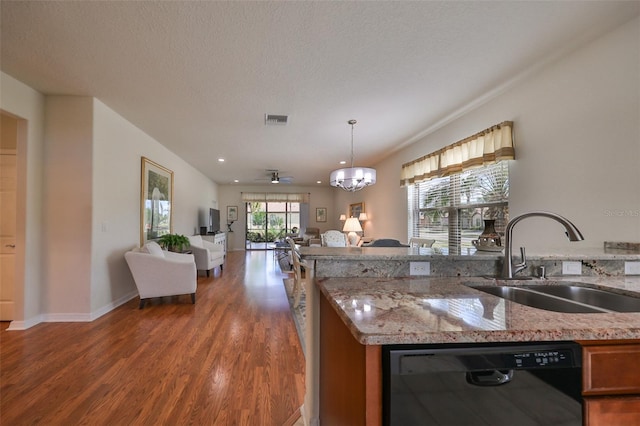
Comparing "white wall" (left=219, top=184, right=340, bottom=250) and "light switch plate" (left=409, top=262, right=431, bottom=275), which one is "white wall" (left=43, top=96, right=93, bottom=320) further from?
"white wall" (left=219, top=184, right=340, bottom=250)

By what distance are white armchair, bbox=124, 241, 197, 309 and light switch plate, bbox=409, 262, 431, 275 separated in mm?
3120

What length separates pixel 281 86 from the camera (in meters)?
2.82

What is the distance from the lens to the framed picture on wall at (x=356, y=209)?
25.4ft

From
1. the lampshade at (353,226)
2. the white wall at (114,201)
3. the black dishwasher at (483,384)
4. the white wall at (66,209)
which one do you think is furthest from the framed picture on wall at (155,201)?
the black dishwasher at (483,384)

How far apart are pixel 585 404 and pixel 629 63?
2.37m

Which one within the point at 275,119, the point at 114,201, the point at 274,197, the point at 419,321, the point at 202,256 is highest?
the point at 275,119

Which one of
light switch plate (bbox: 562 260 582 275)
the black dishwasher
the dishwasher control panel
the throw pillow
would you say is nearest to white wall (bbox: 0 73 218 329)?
the throw pillow

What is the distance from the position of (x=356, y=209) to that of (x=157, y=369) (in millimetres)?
6629

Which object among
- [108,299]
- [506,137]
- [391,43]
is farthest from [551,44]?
[108,299]

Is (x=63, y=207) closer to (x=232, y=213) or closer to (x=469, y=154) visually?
(x=469, y=154)

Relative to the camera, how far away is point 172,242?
182 inches

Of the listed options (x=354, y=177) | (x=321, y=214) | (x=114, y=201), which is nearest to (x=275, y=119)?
(x=354, y=177)

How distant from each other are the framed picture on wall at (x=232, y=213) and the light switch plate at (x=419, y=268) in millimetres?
9368

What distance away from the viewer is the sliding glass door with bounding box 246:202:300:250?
34.3 feet
